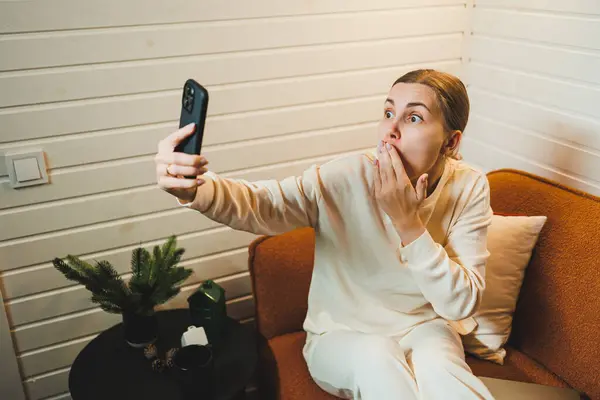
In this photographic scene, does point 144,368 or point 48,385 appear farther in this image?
point 48,385

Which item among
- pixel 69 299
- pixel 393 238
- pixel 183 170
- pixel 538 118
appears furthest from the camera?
pixel 538 118

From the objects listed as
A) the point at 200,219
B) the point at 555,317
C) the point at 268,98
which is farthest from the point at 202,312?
the point at 555,317

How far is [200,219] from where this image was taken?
1.88 metres

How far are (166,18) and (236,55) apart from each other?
0.77ft

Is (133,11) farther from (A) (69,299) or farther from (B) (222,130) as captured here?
(A) (69,299)

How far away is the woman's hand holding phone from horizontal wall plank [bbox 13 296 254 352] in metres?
0.90

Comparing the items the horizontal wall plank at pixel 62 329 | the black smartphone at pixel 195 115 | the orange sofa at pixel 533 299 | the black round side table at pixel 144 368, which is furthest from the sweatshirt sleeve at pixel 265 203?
the horizontal wall plank at pixel 62 329

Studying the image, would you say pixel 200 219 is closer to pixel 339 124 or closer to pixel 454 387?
pixel 339 124

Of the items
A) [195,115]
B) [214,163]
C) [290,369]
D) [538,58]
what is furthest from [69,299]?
[538,58]

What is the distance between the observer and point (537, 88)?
1.87 m

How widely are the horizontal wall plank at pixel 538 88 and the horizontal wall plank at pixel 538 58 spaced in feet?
0.07

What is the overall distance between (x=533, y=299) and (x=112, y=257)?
1295 mm

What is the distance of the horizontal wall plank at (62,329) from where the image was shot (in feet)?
5.77

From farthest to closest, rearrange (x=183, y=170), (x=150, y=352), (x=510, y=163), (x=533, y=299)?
(x=510, y=163), (x=533, y=299), (x=150, y=352), (x=183, y=170)
